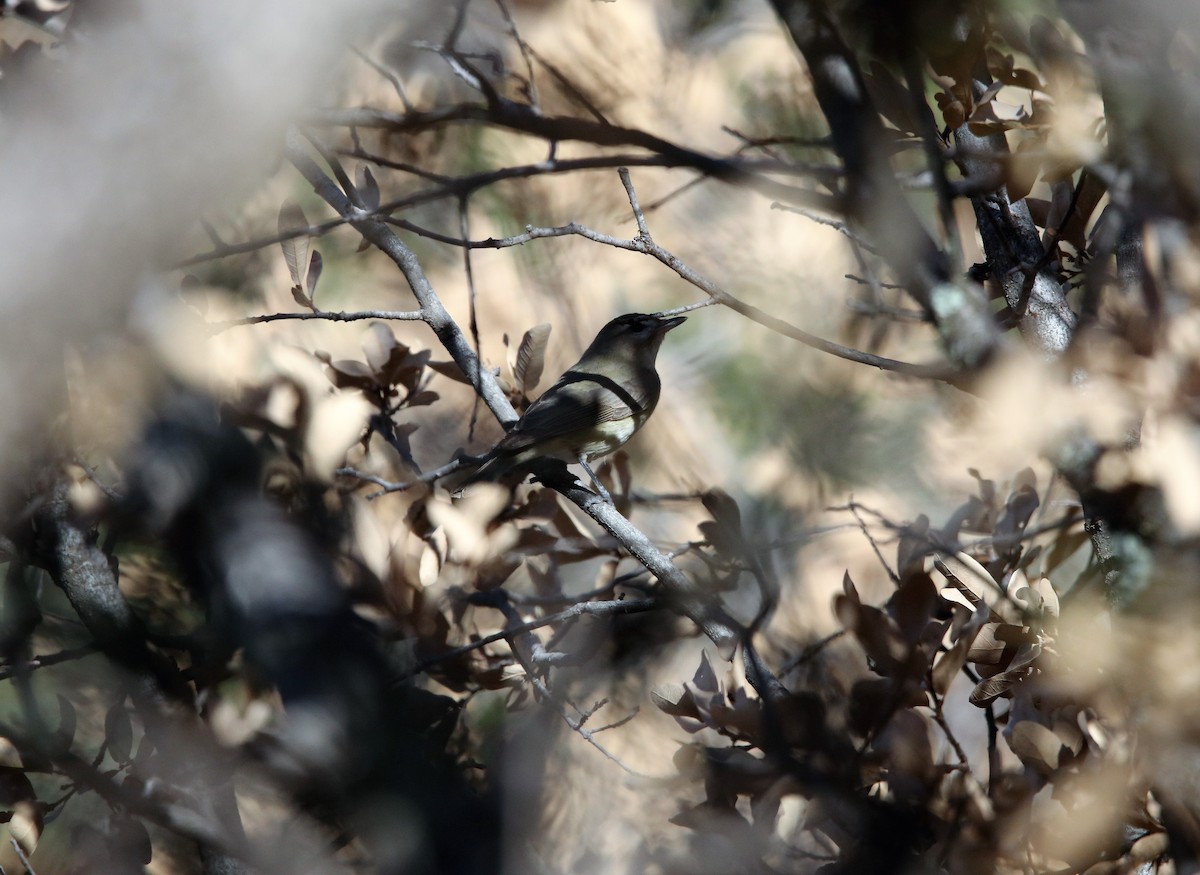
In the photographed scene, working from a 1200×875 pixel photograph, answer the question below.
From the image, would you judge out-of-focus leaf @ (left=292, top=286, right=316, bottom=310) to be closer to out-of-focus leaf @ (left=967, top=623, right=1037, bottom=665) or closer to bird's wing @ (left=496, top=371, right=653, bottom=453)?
bird's wing @ (left=496, top=371, right=653, bottom=453)

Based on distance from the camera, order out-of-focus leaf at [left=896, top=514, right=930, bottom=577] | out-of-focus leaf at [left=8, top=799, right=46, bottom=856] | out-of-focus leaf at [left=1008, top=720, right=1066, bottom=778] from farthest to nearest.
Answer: out-of-focus leaf at [left=8, top=799, right=46, bottom=856] → out-of-focus leaf at [left=896, top=514, right=930, bottom=577] → out-of-focus leaf at [left=1008, top=720, right=1066, bottom=778]

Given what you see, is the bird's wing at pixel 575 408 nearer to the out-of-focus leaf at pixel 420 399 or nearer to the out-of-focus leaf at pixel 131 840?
the out-of-focus leaf at pixel 420 399

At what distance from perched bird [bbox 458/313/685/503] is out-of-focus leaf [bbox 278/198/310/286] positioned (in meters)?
0.74

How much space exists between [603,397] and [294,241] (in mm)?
1170

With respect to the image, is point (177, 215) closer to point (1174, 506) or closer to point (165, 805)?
point (1174, 506)

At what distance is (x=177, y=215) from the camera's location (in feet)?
2.26

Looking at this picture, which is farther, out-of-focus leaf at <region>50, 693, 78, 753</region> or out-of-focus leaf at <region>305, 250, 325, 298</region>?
out-of-focus leaf at <region>305, 250, 325, 298</region>

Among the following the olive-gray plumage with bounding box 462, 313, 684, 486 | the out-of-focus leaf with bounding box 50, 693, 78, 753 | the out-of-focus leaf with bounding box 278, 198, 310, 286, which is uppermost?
the out-of-focus leaf with bounding box 278, 198, 310, 286

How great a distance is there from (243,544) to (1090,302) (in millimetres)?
1314

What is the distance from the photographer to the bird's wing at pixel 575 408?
86.4 inches

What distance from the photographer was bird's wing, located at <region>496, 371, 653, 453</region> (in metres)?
2.19

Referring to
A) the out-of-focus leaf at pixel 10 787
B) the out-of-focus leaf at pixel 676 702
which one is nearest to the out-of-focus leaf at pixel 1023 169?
the out-of-focus leaf at pixel 676 702

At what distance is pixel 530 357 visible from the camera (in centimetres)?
189

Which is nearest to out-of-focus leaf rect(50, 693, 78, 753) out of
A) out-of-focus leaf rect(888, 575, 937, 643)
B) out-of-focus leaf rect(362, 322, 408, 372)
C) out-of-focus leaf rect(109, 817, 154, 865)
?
out-of-focus leaf rect(109, 817, 154, 865)
